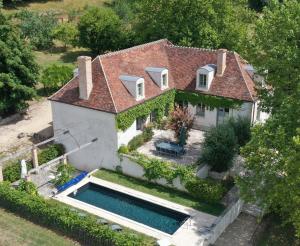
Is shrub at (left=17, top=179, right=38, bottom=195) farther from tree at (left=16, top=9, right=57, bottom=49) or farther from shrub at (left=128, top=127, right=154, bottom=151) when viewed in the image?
tree at (left=16, top=9, right=57, bottom=49)

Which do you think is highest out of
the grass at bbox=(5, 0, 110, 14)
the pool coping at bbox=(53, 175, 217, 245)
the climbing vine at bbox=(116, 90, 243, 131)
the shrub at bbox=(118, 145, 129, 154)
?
the grass at bbox=(5, 0, 110, 14)

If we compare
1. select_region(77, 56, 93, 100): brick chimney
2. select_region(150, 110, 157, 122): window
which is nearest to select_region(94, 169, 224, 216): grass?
select_region(77, 56, 93, 100): brick chimney

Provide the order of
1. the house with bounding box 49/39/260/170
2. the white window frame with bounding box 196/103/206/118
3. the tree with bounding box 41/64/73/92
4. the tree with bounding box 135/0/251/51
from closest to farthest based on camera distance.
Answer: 1. the house with bounding box 49/39/260/170
2. the white window frame with bounding box 196/103/206/118
3. the tree with bounding box 135/0/251/51
4. the tree with bounding box 41/64/73/92

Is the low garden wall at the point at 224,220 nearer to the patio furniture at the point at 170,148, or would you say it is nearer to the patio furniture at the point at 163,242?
the patio furniture at the point at 163,242

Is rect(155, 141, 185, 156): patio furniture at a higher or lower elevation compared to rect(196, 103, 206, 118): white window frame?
lower

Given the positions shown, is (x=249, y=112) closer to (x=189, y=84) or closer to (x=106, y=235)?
(x=189, y=84)

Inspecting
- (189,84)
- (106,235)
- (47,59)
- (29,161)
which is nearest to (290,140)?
(106,235)
